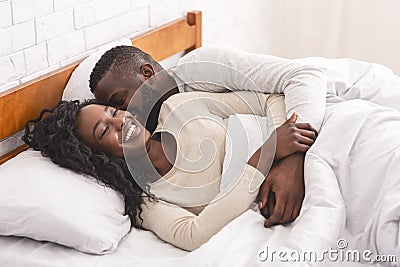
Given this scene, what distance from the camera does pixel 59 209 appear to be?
1.48m

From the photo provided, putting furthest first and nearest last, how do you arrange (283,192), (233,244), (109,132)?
(109,132), (283,192), (233,244)

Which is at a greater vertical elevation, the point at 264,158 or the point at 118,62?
the point at 118,62

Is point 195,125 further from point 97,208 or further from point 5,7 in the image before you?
point 5,7

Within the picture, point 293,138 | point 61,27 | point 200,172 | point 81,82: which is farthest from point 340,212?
point 61,27

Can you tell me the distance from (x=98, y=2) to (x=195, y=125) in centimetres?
59

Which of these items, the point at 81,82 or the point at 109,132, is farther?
the point at 81,82

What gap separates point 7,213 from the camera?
1.48 m

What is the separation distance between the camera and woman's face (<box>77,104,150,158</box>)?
1.66 meters

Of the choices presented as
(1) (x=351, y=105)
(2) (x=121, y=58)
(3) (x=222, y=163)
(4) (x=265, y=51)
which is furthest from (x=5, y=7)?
(4) (x=265, y=51)

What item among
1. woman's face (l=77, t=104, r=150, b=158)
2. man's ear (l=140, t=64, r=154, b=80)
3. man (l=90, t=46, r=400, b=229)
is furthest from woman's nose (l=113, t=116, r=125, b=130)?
man's ear (l=140, t=64, r=154, b=80)

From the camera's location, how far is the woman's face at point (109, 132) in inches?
65.3

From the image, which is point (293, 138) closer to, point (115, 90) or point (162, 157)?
point (162, 157)

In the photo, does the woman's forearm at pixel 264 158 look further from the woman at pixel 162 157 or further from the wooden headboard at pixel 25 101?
the wooden headboard at pixel 25 101

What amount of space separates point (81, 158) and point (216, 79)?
20.1 inches
